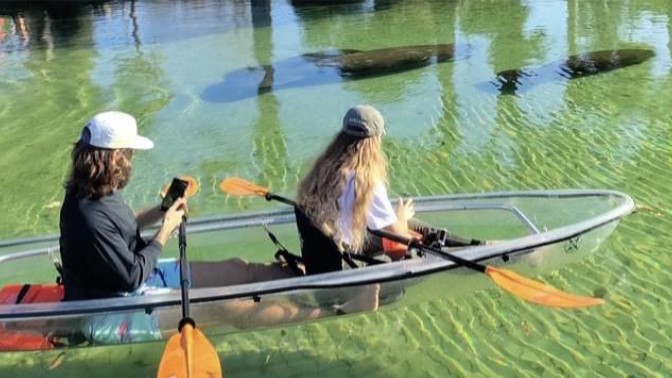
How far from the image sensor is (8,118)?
1164 cm

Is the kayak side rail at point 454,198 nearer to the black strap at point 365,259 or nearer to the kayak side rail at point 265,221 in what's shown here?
the kayak side rail at point 265,221

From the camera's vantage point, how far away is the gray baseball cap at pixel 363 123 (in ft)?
13.7

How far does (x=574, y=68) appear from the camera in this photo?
13.1 metres

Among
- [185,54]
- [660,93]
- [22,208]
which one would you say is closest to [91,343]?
[22,208]

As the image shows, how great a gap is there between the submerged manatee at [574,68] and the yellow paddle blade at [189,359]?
9.01 metres

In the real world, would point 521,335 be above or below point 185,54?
below

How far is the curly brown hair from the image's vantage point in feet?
12.3

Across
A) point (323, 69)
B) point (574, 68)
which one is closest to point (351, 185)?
point (574, 68)

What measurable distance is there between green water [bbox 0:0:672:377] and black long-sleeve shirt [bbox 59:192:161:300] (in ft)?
3.87

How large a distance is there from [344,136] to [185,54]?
13.0 metres

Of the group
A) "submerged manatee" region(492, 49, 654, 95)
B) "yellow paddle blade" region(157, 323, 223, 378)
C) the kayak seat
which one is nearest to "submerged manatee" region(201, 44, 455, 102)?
"submerged manatee" region(492, 49, 654, 95)

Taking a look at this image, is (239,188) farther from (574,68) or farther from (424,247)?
(574,68)

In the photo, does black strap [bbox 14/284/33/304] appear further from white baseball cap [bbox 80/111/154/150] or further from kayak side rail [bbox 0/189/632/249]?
kayak side rail [bbox 0/189/632/249]

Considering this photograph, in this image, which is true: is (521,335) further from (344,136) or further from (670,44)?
(670,44)
